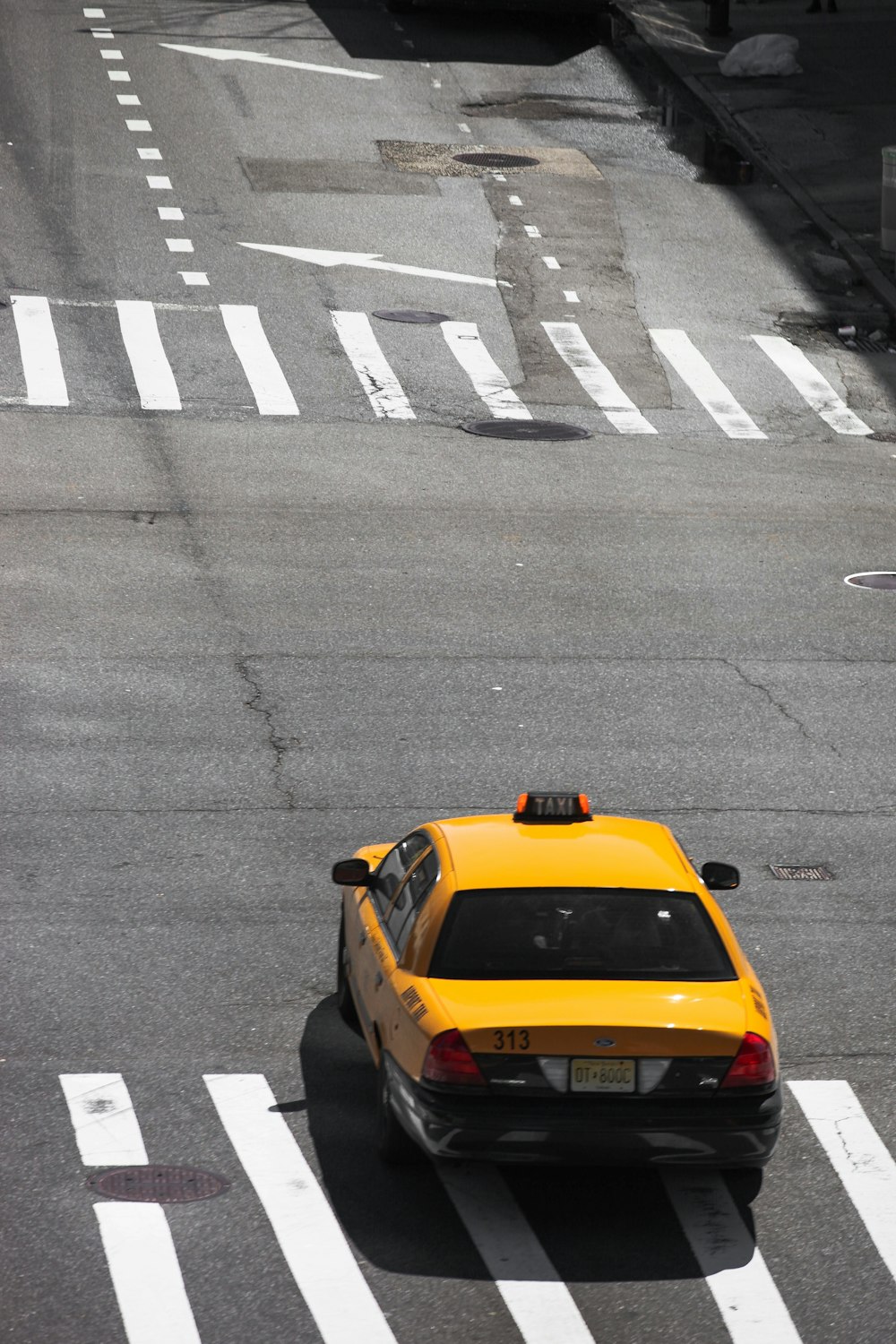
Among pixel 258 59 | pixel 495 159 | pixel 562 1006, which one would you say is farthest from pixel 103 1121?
pixel 258 59

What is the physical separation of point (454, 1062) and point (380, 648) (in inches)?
328

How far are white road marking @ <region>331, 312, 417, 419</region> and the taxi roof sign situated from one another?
Answer: 14.9 m

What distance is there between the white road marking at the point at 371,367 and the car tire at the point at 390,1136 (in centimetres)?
1600

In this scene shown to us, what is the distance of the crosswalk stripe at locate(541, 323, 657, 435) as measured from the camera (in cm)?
2400

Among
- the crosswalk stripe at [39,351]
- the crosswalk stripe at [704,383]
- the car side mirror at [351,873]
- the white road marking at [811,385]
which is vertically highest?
the car side mirror at [351,873]

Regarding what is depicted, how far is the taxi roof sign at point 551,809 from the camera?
8.96m

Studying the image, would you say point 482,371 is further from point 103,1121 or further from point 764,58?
point 103,1121

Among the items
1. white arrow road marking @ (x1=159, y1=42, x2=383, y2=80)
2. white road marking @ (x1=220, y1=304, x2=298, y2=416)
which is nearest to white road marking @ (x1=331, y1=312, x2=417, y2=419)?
white road marking @ (x1=220, y1=304, x2=298, y2=416)

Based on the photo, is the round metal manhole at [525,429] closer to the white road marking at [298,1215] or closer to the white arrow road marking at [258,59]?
the white road marking at [298,1215]

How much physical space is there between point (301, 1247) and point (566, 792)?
563cm

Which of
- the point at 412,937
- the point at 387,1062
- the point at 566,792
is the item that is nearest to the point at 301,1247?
the point at 387,1062

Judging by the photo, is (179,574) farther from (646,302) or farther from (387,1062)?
(646,302)

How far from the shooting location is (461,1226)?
779 centimetres

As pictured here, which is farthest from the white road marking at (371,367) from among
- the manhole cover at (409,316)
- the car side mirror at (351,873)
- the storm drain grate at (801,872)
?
the car side mirror at (351,873)
